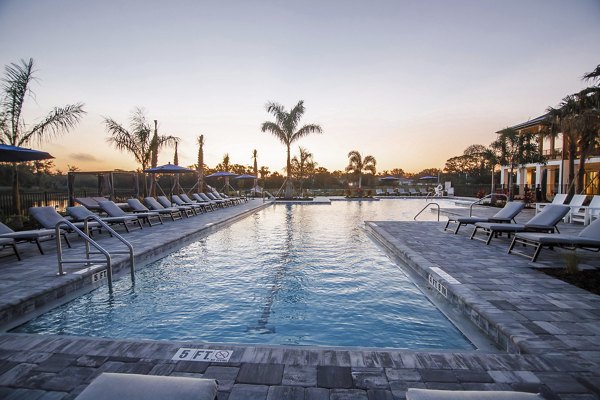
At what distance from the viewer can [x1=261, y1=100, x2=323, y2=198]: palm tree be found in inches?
864

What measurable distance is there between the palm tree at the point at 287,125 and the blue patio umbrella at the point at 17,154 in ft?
51.9

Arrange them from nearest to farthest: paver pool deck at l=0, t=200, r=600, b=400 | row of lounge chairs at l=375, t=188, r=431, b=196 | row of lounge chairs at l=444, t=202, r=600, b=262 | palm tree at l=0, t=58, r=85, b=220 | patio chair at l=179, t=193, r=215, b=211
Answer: paver pool deck at l=0, t=200, r=600, b=400 → row of lounge chairs at l=444, t=202, r=600, b=262 → palm tree at l=0, t=58, r=85, b=220 → patio chair at l=179, t=193, r=215, b=211 → row of lounge chairs at l=375, t=188, r=431, b=196

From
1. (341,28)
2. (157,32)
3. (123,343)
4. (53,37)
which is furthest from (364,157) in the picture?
(123,343)

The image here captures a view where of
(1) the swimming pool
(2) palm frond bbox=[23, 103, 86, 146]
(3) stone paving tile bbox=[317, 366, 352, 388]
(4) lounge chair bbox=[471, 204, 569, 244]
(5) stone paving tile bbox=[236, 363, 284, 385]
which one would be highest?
(2) palm frond bbox=[23, 103, 86, 146]

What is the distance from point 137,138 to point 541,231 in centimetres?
1635

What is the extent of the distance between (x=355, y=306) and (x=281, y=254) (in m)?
3.05

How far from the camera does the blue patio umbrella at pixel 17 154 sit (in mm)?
6043

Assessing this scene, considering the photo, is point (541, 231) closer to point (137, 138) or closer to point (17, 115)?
point (17, 115)

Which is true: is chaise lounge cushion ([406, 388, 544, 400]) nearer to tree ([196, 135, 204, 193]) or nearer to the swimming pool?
the swimming pool

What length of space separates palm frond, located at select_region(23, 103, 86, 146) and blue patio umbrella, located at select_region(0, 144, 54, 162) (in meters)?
4.24

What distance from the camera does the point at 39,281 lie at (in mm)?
4320

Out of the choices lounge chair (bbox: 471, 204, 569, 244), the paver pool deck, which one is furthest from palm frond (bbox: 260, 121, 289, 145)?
the paver pool deck

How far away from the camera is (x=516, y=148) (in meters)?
18.1

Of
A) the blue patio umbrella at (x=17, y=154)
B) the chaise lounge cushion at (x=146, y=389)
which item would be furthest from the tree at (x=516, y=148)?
the blue patio umbrella at (x=17, y=154)
